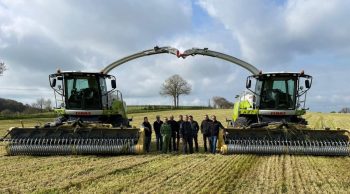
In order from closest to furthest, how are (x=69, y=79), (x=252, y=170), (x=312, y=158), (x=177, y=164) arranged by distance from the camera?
(x=252, y=170), (x=177, y=164), (x=312, y=158), (x=69, y=79)

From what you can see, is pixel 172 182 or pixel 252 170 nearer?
pixel 172 182

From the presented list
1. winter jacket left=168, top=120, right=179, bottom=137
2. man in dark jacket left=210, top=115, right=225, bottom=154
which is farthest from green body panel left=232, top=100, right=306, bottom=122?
winter jacket left=168, top=120, right=179, bottom=137

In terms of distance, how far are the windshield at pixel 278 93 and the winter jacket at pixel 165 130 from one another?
3119mm

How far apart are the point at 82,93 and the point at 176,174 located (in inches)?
267

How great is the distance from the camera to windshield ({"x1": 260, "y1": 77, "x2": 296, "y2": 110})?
49.4ft

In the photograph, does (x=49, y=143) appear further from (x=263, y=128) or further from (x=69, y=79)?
(x=263, y=128)

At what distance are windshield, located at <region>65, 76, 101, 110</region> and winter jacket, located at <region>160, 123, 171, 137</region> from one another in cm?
229

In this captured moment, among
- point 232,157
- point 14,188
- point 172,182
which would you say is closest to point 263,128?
point 232,157

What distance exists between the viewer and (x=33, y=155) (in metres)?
13.0

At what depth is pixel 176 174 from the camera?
954 cm

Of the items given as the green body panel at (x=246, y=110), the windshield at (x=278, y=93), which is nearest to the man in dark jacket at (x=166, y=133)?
the green body panel at (x=246, y=110)

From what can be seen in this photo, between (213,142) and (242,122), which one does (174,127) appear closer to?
(213,142)

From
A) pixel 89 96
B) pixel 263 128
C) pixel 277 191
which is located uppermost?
pixel 89 96

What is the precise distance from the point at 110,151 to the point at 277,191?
20.5ft
